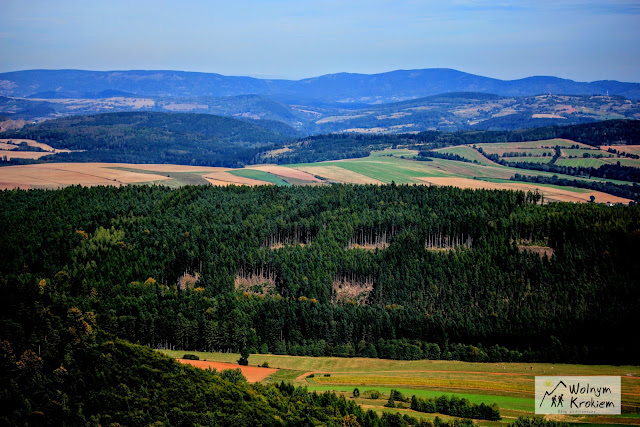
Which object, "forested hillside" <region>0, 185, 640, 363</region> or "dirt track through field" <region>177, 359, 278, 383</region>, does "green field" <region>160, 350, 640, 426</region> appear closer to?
"dirt track through field" <region>177, 359, 278, 383</region>

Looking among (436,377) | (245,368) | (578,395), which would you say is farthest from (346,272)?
(578,395)

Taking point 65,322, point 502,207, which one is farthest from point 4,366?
point 502,207

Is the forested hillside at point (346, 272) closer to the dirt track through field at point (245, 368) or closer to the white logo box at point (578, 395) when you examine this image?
the dirt track through field at point (245, 368)

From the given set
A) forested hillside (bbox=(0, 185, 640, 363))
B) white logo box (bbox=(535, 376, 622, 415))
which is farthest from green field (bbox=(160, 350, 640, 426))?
forested hillside (bbox=(0, 185, 640, 363))

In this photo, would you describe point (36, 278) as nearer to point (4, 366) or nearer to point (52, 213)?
point (52, 213)

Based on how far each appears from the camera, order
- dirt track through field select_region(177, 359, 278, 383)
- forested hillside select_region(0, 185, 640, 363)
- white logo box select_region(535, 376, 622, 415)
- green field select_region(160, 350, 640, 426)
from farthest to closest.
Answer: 1. forested hillside select_region(0, 185, 640, 363)
2. dirt track through field select_region(177, 359, 278, 383)
3. green field select_region(160, 350, 640, 426)
4. white logo box select_region(535, 376, 622, 415)

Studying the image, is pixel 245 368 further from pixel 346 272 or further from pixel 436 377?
pixel 346 272

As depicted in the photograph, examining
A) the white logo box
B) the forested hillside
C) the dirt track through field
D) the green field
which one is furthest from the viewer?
the forested hillside
